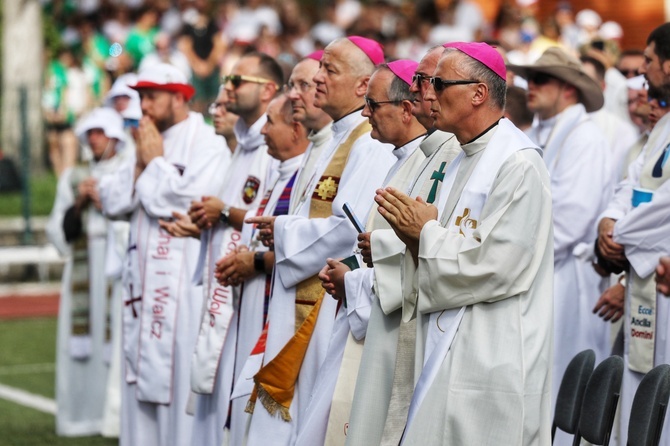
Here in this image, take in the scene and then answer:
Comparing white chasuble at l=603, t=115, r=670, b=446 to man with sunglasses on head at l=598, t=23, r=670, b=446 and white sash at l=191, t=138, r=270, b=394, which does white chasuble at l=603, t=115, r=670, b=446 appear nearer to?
man with sunglasses on head at l=598, t=23, r=670, b=446

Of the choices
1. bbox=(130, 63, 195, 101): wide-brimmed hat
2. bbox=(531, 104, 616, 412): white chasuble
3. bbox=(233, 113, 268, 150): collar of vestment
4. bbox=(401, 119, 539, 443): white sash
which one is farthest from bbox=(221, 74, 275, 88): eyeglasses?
bbox=(401, 119, 539, 443): white sash

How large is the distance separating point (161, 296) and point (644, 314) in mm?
3243

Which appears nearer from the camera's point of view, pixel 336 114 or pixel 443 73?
pixel 443 73

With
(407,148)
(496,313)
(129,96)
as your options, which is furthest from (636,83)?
(496,313)

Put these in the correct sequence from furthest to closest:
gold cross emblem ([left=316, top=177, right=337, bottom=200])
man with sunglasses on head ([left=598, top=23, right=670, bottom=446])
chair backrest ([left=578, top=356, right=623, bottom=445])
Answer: man with sunglasses on head ([left=598, top=23, right=670, bottom=446]) → gold cross emblem ([left=316, top=177, right=337, bottom=200]) → chair backrest ([left=578, top=356, right=623, bottom=445])

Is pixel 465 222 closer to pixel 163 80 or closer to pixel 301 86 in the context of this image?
pixel 301 86

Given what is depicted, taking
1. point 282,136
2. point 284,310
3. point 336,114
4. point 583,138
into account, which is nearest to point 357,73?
point 336,114

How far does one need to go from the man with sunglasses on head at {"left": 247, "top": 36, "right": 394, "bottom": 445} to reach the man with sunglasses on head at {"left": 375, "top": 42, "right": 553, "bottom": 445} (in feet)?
4.36

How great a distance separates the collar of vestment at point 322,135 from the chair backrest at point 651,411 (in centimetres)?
236

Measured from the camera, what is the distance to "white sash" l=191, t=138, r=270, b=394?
8.07 m

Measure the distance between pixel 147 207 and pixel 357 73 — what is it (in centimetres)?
245

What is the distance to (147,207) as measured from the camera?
9.05m

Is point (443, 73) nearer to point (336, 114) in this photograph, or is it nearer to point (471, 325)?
point (471, 325)

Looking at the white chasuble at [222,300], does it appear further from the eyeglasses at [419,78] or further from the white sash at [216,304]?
the eyeglasses at [419,78]
